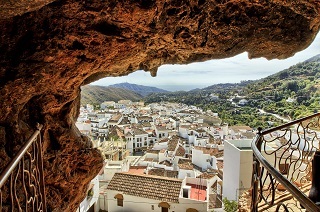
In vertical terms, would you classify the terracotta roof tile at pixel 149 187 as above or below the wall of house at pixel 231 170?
below

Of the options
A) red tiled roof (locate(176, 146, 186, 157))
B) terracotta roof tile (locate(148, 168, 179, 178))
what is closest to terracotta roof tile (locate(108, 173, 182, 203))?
terracotta roof tile (locate(148, 168, 179, 178))

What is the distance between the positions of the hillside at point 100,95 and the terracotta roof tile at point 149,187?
1878 inches

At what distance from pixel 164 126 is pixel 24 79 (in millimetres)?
36171

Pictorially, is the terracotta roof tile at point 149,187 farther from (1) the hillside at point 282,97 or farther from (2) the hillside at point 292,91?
(2) the hillside at point 292,91

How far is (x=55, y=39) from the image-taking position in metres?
3.73

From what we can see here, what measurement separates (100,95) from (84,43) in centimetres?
6961

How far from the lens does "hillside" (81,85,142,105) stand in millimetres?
63375

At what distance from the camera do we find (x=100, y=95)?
71875 millimetres

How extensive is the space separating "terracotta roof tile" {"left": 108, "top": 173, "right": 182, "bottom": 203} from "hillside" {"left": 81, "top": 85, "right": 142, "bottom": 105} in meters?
47.7

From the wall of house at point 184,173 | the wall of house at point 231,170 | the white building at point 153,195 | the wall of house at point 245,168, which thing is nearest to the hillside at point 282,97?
the wall of house at point 184,173

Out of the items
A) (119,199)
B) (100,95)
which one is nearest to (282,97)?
(119,199)

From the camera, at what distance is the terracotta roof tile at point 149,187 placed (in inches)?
524

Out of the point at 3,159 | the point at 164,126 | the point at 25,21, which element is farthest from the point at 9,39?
the point at 164,126

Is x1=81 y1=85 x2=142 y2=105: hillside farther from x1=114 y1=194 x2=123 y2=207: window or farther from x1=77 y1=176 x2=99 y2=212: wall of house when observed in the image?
x1=114 y1=194 x2=123 y2=207: window
